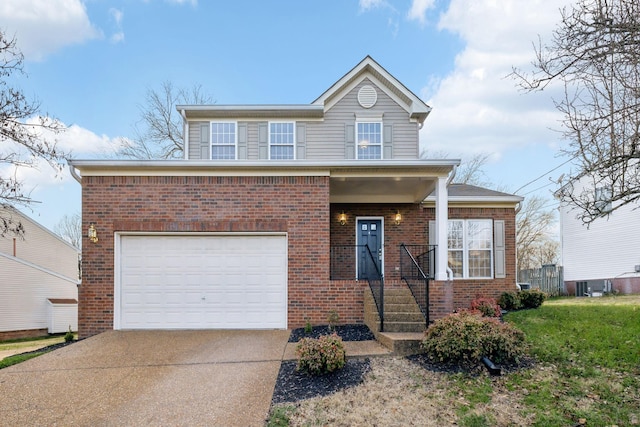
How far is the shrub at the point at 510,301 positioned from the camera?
11.8 metres

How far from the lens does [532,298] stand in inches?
466

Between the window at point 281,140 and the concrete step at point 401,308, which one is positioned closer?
the concrete step at point 401,308

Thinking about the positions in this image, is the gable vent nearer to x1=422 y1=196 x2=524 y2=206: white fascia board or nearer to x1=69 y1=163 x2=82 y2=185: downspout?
x1=422 y1=196 x2=524 y2=206: white fascia board

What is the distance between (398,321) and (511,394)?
306 centimetres

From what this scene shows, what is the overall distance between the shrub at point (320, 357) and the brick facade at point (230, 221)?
3.24 metres

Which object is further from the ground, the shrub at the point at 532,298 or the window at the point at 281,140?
the window at the point at 281,140

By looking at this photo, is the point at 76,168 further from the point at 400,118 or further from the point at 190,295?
the point at 400,118

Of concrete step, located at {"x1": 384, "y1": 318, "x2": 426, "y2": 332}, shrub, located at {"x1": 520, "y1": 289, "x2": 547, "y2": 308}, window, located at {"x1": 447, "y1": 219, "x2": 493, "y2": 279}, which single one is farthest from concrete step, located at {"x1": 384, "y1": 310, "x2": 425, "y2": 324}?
shrub, located at {"x1": 520, "y1": 289, "x2": 547, "y2": 308}

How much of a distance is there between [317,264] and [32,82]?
7.11 metres

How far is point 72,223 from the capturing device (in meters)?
35.9

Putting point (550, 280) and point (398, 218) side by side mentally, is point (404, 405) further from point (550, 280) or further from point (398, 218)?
point (550, 280)

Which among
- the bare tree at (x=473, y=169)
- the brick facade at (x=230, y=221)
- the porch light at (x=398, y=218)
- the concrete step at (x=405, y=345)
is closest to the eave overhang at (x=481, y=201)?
the porch light at (x=398, y=218)

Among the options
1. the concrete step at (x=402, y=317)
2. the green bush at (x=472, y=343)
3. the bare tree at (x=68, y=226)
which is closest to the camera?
the green bush at (x=472, y=343)

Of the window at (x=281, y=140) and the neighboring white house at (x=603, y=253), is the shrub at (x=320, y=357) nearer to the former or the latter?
the window at (x=281, y=140)
